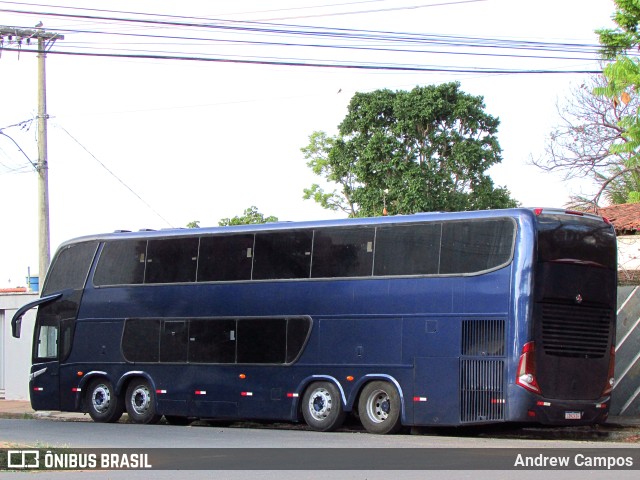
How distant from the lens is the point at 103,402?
24.6 meters

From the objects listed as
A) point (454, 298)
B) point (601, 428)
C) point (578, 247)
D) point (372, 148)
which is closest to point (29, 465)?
point (454, 298)

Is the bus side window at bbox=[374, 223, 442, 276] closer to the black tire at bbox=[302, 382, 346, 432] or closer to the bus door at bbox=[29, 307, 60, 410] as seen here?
the black tire at bbox=[302, 382, 346, 432]

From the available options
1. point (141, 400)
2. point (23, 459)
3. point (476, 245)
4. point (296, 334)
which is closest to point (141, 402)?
point (141, 400)

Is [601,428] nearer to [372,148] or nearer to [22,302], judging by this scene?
[22,302]

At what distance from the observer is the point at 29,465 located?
13.3 metres

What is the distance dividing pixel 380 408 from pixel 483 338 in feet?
8.92

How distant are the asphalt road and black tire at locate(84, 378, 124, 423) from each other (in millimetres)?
1344

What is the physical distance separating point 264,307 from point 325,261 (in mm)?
1752

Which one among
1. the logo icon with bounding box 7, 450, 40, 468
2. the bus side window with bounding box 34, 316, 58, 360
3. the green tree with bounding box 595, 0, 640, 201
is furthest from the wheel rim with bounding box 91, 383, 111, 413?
the green tree with bounding box 595, 0, 640, 201

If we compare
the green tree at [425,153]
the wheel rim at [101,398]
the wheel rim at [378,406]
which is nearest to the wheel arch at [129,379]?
the wheel rim at [101,398]

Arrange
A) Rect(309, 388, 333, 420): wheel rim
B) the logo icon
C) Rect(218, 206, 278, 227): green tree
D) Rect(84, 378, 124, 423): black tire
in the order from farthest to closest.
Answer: Rect(218, 206, 278, 227): green tree → Rect(84, 378, 124, 423): black tire → Rect(309, 388, 333, 420): wheel rim → the logo icon

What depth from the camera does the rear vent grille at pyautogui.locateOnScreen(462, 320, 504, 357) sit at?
59.3 ft

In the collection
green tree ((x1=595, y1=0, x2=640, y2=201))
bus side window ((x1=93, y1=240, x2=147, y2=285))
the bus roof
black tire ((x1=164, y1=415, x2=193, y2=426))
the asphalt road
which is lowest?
black tire ((x1=164, y1=415, x2=193, y2=426))

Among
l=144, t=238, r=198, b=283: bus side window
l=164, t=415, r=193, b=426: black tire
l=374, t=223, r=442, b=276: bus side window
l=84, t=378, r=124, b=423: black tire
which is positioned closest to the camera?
l=374, t=223, r=442, b=276: bus side window
